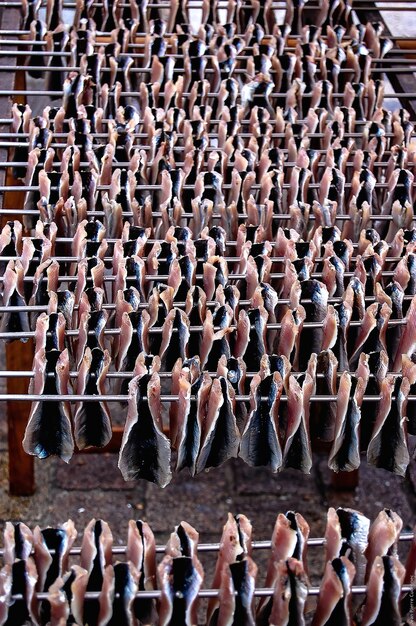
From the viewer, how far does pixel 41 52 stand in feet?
9.55

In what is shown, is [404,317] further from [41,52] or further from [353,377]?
[41,52]

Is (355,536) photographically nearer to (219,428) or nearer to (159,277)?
(219,428)

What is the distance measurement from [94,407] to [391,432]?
0.58m

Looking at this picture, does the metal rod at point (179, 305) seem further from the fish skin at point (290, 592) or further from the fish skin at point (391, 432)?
the fish skin at point (290, 592)

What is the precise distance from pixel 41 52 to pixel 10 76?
15 centimetres

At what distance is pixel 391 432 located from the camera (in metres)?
1.75

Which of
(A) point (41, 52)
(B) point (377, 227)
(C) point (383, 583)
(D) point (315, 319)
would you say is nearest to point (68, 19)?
(A) point (41, 52)

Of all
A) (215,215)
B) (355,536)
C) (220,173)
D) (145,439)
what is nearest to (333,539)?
(355,536)

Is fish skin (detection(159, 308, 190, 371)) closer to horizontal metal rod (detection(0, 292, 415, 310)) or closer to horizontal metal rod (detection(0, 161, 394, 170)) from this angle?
horizontal metal rod (detection(0, 292, 415, 310))

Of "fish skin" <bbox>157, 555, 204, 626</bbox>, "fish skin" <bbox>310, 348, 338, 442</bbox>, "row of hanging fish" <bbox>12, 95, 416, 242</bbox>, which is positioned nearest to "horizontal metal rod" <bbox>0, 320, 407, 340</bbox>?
"fish skin" <bbox>310, 348, 338, 442</bbox>

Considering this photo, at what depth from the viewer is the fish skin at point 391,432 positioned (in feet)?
5.63

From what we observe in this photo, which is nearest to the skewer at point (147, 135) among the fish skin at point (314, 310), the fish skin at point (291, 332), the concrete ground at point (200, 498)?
the fish skin at point (314, 310)

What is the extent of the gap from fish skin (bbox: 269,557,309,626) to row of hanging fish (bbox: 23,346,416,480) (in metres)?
0.28

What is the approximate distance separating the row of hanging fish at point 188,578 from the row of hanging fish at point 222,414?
0.20 metres
